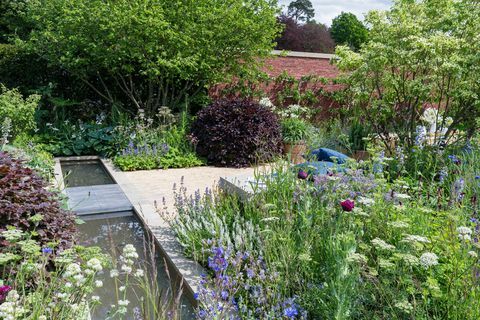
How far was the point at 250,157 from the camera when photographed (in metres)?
8.27

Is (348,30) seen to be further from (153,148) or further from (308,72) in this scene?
(153,148)

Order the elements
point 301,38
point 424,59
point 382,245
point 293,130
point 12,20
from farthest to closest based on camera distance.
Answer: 1. point 301,38
2. point 12,20
3. point 293,130
4. point 424,59
5. point 382,245

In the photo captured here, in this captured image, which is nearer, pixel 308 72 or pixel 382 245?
pixel 382 245

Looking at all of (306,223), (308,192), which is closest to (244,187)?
(308,192)

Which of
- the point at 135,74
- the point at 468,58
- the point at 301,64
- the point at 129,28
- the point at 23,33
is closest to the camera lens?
the point at 468,58

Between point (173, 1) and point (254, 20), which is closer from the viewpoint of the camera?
point (173, 1)

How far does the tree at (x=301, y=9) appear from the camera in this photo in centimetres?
6191

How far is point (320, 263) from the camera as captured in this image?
9.11ft

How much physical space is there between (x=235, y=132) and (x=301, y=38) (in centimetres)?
2358

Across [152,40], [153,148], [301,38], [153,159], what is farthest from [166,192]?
[301,38]

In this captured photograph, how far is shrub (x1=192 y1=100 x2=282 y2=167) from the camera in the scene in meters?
8.12

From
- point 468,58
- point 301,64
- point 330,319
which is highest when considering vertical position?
point 301,64

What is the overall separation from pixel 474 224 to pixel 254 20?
7937mm

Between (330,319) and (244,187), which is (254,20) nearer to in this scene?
(244,187)
